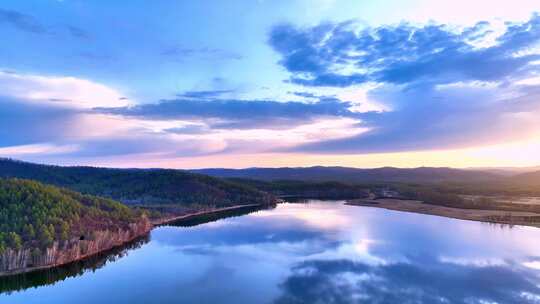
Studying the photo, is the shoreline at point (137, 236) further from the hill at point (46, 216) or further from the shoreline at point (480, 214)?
the shoreline at point (480, 214)

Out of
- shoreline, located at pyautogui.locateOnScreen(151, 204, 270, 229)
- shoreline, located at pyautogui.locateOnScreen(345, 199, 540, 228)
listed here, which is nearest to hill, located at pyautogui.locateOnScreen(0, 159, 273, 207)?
shoreline, located at pyautogui.locateOnScreen(151, 204, 270, 229)

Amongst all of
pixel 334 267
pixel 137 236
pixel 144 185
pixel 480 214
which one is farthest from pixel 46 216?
pixel 480 214

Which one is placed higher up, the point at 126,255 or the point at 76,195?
the point at 76,195

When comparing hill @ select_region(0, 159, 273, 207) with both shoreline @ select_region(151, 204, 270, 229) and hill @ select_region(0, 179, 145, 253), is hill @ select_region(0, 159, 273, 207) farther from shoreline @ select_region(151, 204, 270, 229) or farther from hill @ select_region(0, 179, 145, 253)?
hill @ select_region(0, 179, 145, 253)

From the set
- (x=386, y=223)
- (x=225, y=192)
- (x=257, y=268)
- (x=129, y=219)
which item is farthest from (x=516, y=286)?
(x=225, y=192)

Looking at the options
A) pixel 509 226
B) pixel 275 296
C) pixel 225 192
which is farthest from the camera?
pixel 225 192

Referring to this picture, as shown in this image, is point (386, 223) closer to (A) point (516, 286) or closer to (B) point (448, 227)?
(B) point (448, 227)
